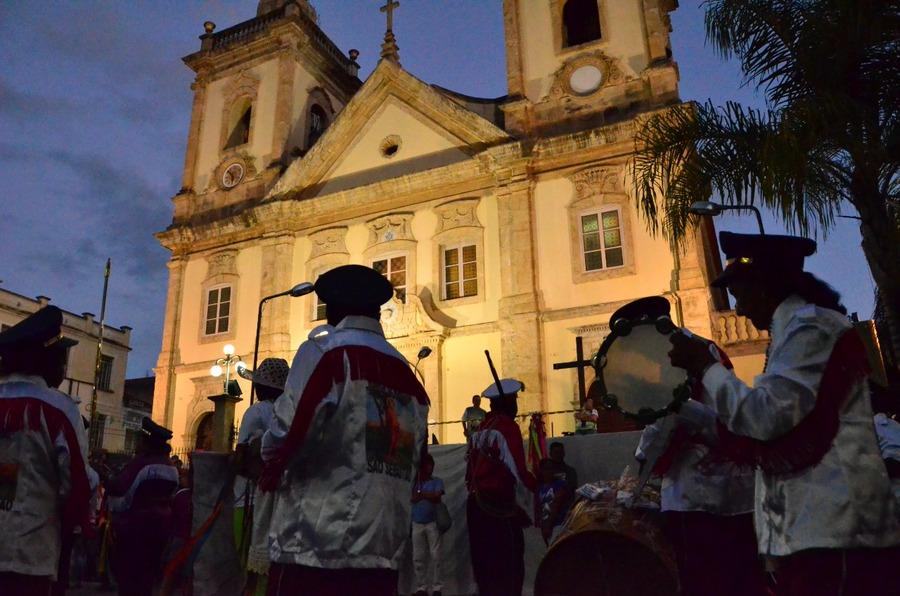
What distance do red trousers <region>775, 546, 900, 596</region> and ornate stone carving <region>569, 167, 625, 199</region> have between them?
615 inches

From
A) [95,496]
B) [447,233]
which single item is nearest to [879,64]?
[95,496]

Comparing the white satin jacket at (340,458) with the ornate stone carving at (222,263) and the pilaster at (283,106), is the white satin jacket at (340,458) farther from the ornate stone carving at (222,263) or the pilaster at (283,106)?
the pilaster at (283,106)

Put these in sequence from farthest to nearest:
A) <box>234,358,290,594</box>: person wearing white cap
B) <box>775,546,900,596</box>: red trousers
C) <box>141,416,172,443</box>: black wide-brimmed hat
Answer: <box>141,416,172,443</box>: black wide-brimmed hat, <box>234,358,290,594</box>: person wearing white cap, <box>775,546,900,596</box>: red trousers

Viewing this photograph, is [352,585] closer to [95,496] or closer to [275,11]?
[95,496]

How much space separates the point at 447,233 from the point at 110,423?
2427 cm

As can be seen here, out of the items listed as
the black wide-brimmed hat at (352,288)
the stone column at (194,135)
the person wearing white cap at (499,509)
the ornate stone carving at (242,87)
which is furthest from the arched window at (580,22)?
the black wide-brimmed hat at (352,288)

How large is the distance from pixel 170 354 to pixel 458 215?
10.4 meters

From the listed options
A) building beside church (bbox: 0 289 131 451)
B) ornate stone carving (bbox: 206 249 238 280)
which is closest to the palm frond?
ornate stone carving (bbox: 206 249 238 280)

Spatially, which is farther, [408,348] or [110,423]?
[110,423]

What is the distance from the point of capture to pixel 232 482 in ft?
12.4

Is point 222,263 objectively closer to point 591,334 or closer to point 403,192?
point 403,192

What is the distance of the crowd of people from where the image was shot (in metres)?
2.37

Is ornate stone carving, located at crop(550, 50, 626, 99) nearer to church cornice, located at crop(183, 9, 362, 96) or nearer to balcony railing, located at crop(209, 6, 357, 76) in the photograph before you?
church cornice, located at crop(183, 9, 362, 96)

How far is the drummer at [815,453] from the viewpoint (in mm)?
2305
